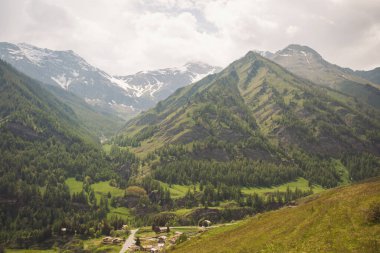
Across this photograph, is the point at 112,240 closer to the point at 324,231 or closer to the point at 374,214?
the point at 324,231

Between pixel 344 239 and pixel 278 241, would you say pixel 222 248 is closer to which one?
pixel 278 241

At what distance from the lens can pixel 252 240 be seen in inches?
3275

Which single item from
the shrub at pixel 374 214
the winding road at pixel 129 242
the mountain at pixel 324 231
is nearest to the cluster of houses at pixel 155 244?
the winding road at pixel 129 242

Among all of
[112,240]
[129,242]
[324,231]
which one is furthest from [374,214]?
[112,240]

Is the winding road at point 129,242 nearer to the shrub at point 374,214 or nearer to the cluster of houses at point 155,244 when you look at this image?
the cluster of houses at point 155,244

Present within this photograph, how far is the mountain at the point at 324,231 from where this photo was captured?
60719 millimetres

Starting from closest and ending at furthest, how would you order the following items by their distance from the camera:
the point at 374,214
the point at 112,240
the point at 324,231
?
1. the point at 374,214
2. the point at 324,231
3. the point at 112,240

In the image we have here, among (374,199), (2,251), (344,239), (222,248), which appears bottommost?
(2,251)

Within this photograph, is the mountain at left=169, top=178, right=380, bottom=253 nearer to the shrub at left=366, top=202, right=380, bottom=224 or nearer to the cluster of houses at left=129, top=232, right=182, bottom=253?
the shrub at left=366, top=202, right=380, bottom=224

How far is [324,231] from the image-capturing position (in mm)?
68000

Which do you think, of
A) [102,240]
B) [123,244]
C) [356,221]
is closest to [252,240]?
[356,221]

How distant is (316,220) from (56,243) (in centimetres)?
16200

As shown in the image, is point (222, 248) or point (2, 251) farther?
point (2, 251)

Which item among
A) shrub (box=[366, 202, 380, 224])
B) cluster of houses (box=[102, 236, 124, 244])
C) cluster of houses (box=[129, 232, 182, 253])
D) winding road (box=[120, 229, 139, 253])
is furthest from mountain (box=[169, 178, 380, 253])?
cluster of houses (box=[102, 236, 124, 244])
